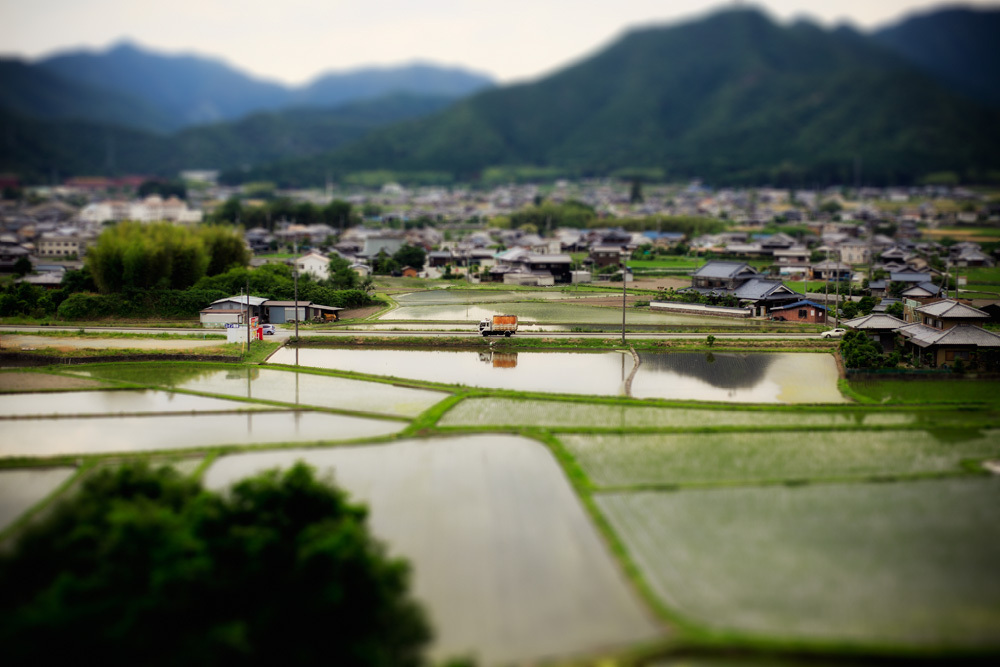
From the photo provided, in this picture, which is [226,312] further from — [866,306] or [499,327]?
[866,306]

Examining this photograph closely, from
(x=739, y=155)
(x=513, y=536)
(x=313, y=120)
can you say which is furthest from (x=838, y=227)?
(x=313, y=120)

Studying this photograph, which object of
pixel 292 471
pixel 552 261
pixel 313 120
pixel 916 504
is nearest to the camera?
pixel 292 471

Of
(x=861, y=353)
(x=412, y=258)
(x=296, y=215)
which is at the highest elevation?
(x=296, y=215)

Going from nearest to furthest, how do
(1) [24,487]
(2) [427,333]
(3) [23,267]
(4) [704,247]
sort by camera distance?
(1) [24,487], (2) [427,333], (3) [23,267], (4) [704,247]

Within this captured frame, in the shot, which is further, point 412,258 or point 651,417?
point 412,258

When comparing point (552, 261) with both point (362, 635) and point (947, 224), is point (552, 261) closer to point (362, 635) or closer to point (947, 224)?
point (362, 635)

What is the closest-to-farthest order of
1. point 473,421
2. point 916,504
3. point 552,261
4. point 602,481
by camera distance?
1. point 916,504
2. point 602,481
3. point 473,421
4. point 552,261

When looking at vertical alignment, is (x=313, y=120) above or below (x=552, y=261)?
above

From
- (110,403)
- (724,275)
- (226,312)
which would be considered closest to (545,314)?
(724,275)
